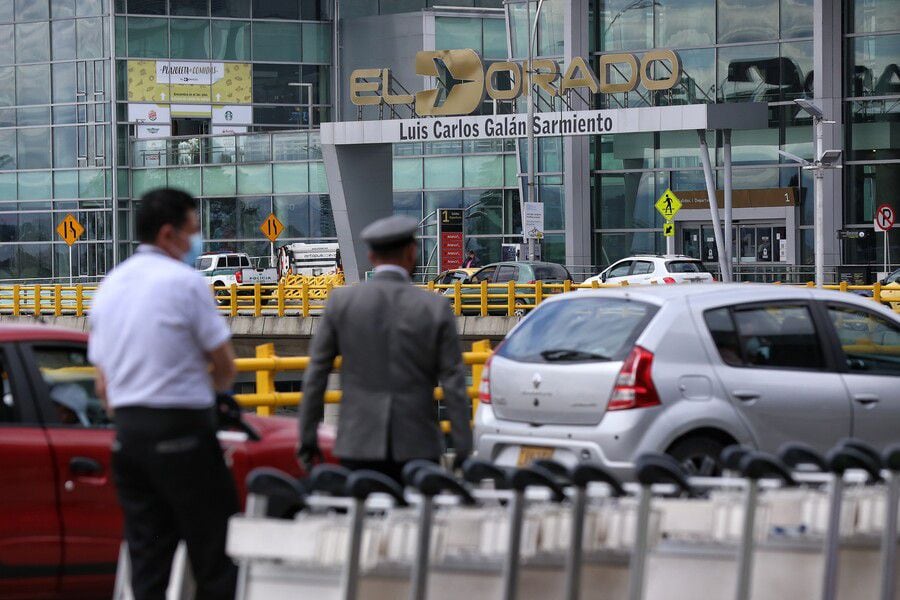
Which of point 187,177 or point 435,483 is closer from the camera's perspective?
point 435,483

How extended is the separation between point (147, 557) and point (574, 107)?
47.5m

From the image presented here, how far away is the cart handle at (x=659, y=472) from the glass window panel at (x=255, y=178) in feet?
188

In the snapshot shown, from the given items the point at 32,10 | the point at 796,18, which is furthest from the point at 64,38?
the point at 796,18

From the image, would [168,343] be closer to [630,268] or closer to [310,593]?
[310,593]

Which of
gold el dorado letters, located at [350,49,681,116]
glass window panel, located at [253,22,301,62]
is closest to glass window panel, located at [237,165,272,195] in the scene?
glass window panel, located at [253,22,301,62]

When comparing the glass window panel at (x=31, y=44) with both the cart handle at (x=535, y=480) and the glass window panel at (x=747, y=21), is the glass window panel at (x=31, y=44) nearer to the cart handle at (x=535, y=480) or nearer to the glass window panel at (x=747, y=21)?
the glass window panel at (x=747, y=21)

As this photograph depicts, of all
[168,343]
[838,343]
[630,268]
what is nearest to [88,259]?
[630,268]

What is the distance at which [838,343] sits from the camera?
33.6 ft

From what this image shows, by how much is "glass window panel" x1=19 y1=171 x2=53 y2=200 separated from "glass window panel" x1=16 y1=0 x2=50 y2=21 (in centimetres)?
567

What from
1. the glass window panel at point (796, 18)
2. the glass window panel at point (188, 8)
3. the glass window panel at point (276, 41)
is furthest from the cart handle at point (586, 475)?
the glass window panel at point (276, 41)

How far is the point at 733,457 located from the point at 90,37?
194ft

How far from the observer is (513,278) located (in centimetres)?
3950

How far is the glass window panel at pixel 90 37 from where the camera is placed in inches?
2452

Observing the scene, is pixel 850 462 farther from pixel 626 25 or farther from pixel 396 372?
pixel 626 25
